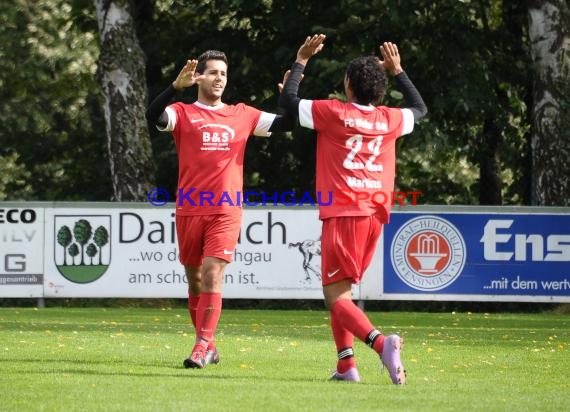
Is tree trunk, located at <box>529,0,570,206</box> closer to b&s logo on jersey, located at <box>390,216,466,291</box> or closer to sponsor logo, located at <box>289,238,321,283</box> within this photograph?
b&s logo on jersey, located at <box>390,216,466,291</box>

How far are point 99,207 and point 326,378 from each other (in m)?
12.3

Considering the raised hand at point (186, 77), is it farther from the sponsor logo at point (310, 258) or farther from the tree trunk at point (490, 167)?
the tree trunk at point (490, 167)

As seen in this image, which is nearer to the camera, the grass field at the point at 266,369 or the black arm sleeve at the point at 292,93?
the grass field at the point at 266,369

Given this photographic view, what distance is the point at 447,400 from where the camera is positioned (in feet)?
26.8

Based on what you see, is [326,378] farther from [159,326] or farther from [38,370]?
[159,326]

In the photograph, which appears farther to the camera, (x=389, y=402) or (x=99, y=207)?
(x=99, y=207)

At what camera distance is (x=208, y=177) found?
10281mm

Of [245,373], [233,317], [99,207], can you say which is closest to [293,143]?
[99,207]

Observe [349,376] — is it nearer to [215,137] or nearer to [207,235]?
[207,235]

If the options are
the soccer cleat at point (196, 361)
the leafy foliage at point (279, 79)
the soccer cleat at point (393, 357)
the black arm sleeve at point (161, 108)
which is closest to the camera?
the soccer cleat at point (393, 357)

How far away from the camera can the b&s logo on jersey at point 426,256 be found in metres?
21.0

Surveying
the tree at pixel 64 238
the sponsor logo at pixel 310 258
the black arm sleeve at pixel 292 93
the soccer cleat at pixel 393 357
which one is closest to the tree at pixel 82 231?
the tree at pixel 64 238

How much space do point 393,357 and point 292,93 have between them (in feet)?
6.35

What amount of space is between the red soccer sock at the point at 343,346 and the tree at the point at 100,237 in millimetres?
12156
